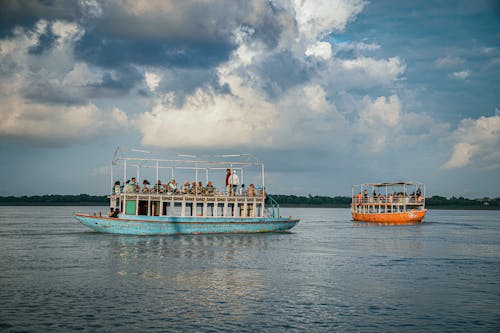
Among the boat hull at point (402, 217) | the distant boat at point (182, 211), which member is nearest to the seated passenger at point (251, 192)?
the distant boat at point (182, 211)

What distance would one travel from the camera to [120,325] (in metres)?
15.0

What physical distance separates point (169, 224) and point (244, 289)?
22.2 meters

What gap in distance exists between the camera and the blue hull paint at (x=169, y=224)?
40344 millimetres

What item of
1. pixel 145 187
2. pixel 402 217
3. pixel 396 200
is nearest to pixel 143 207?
pixel 145 187

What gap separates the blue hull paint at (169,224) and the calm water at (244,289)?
12.8ft

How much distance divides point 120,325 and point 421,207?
213 ft

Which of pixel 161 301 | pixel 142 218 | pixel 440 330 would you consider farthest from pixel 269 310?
pixel 142 218

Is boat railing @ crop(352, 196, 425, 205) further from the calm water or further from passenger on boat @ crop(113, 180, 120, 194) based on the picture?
passenger on boat @ crop(113, 180, 120, 194)

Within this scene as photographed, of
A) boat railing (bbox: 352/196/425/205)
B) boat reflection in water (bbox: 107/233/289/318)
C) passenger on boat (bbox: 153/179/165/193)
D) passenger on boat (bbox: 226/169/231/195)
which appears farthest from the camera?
boat railing (bbox: 352/196/425/205)

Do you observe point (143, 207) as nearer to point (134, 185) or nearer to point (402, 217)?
point (134, 185)

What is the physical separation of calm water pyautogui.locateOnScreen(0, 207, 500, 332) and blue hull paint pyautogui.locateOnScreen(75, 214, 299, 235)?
12.8 ft

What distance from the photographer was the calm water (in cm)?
1559

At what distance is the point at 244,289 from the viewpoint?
2048cm

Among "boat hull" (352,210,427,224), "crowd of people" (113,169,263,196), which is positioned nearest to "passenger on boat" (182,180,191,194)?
"crowd of people" (113,169,263,196)
